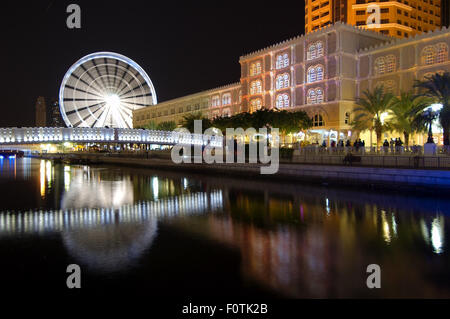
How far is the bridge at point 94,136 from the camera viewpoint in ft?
149

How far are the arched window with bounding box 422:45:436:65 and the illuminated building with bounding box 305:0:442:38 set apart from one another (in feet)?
116

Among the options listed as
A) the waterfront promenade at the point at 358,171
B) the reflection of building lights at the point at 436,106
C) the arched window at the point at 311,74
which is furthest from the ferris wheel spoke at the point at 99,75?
the reflection of building lights at the point at 436,106

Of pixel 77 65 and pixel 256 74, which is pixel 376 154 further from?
pixel 77 65

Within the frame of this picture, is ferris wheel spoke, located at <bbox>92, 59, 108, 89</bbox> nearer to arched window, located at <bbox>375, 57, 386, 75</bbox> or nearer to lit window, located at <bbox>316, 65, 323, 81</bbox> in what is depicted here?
lit window, located at <bbox>316, 65, 323, 81</bbox>

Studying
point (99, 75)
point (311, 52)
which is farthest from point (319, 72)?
point (99, 75)

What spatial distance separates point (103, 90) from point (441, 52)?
50.5m

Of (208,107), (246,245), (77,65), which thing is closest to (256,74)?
(208,107)

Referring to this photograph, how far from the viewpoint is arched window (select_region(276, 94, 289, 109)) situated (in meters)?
49.8

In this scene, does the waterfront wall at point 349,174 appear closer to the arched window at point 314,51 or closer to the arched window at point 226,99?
the arched window at point 314,51

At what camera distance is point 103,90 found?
6347 cm

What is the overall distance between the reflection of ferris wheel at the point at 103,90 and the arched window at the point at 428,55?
46.9 metres

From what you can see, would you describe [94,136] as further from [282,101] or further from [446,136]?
[446,136]

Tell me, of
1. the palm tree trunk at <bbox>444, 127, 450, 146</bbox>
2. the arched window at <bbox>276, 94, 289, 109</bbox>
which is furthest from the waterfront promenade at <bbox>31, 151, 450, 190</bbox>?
the arched window at <bbox>276, 94, 289, 109</bbox>

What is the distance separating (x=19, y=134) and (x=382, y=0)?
65849 millimetres
